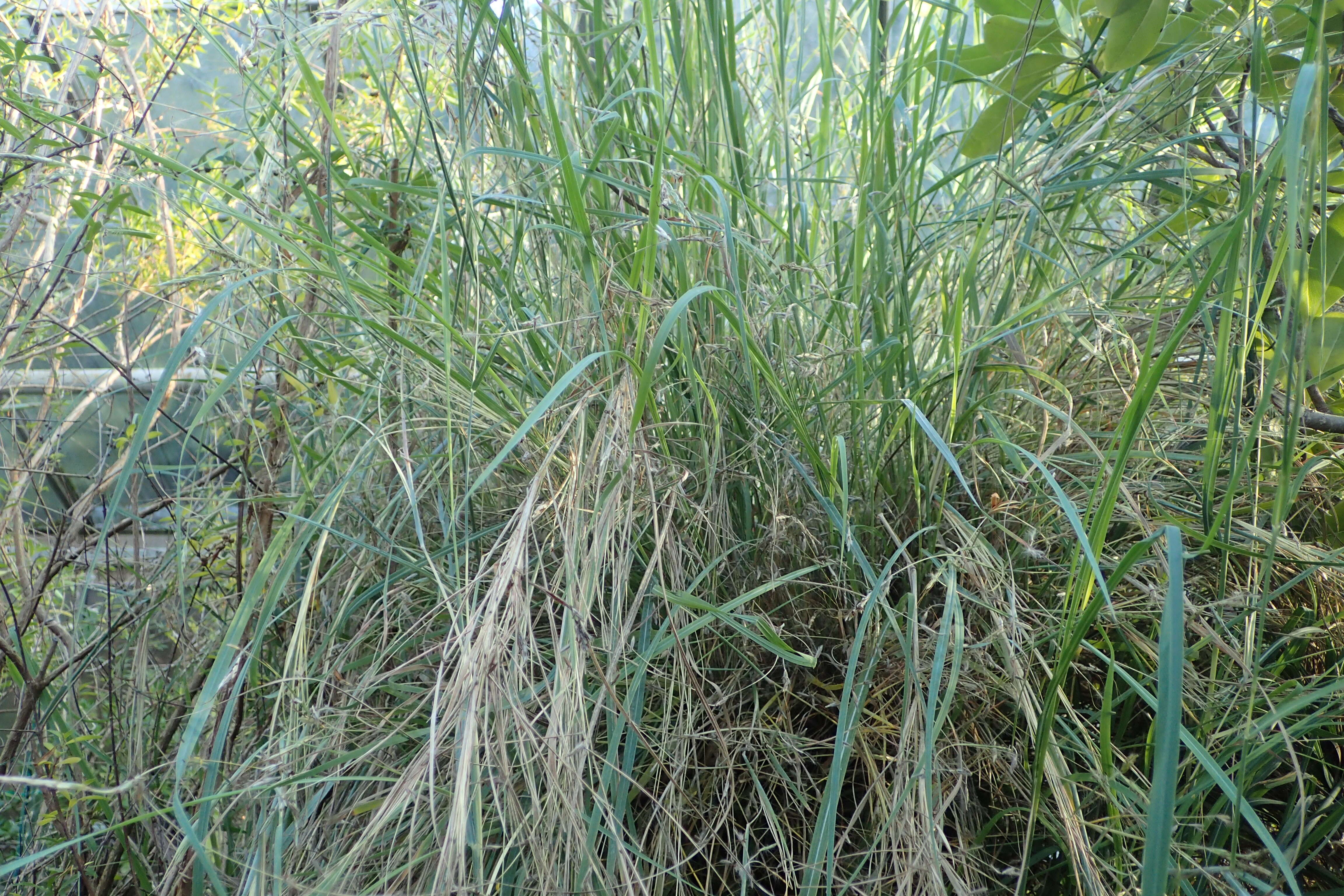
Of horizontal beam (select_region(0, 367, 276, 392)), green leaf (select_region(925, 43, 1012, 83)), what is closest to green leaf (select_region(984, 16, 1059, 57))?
green leaf (select_region(925, 43, 1012, 83))

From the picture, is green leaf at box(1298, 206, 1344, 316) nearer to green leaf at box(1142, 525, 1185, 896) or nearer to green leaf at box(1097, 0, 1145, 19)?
green leaf at box(1097, 0, 1145, 19)

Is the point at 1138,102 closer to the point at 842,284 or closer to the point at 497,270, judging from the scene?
the point at 842,284

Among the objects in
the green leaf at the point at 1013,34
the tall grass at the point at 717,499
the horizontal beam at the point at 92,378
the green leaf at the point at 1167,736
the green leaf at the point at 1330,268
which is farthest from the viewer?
the horizontal beam at the point at 92,378

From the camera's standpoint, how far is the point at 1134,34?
80 centimetres

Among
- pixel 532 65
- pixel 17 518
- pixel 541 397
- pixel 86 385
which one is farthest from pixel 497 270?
pixel 86 385

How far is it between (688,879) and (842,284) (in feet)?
1.83

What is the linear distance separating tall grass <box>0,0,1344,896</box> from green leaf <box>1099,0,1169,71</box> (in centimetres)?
4

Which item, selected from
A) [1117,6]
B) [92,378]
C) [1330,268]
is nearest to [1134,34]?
[1117,6]

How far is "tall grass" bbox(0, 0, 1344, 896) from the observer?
0.60m

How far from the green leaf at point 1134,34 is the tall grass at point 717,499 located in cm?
4

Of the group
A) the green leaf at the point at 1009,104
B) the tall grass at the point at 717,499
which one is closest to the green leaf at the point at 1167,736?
the tall grass at the point at 717,499

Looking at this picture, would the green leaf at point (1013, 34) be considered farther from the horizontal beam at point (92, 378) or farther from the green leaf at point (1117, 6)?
the horizontal beam at point (92, 378)

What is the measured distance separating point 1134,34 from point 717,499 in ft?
1.83

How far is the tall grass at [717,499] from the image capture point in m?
0.60
